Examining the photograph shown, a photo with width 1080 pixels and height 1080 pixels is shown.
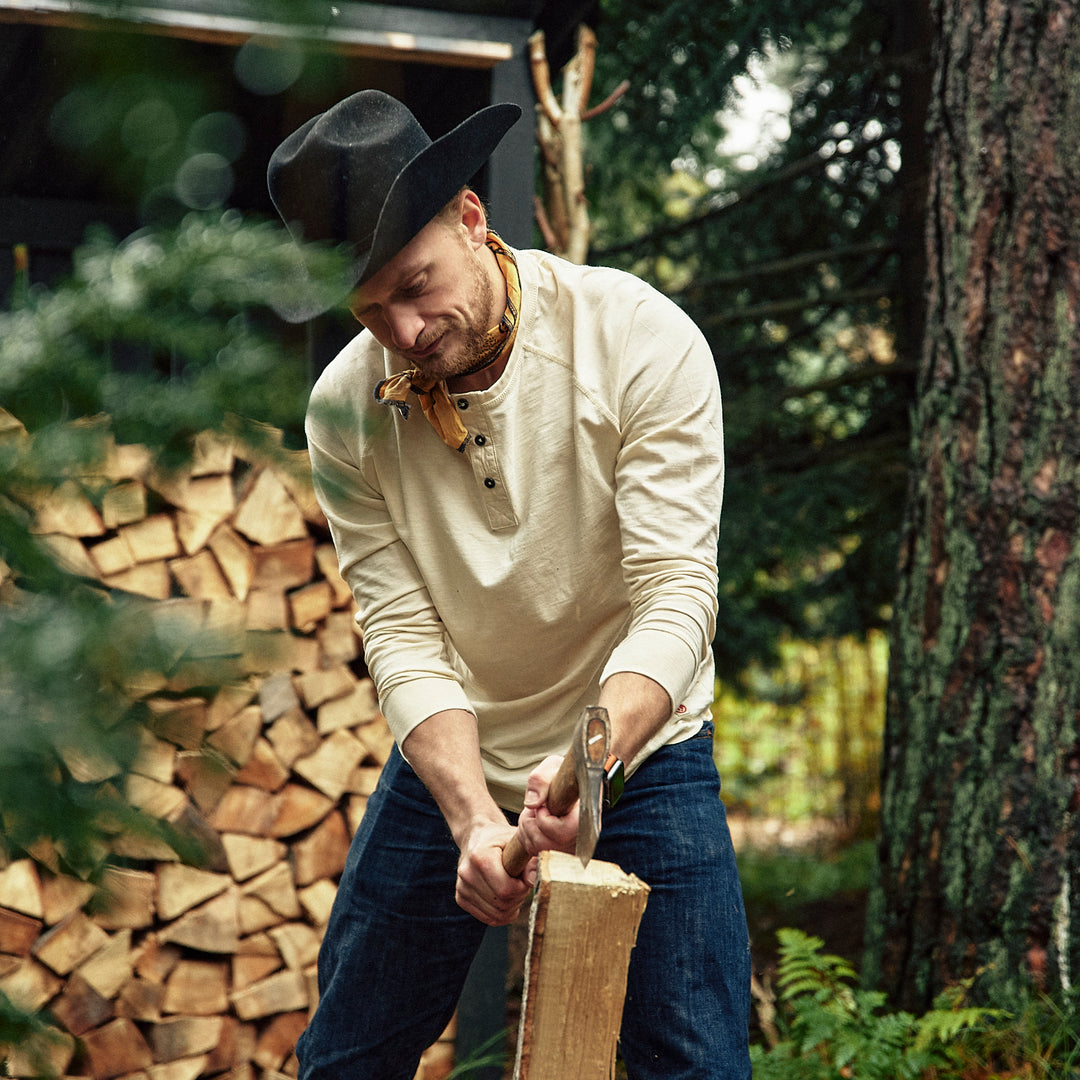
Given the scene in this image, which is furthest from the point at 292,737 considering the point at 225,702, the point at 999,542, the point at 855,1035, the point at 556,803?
the point at 225,702

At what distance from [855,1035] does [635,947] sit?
3.68ft

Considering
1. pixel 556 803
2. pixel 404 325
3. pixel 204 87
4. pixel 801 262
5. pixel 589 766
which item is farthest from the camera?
pixel 801 262

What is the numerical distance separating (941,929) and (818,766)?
394cm

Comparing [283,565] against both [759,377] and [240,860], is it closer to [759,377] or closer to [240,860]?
[240,860]

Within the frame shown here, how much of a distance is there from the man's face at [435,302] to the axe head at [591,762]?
28.8 inches

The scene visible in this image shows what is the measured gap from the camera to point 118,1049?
282 cm

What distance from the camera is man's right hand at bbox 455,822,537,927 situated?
1.59 m

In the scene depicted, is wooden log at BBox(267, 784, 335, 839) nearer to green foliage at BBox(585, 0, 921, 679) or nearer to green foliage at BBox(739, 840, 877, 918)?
green foliage at BBox(585, 0, 921, 679)

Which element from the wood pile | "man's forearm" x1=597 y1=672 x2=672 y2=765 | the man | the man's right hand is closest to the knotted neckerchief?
the man

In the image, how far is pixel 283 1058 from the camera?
9.91ft

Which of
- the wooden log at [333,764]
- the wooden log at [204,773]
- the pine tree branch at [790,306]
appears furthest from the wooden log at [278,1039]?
the pine tree branch at [790,306]

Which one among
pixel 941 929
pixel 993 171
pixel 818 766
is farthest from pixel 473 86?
pixel 818 766

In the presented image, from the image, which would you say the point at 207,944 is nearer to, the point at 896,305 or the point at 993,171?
the point at 993,171

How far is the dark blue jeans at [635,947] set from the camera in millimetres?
1734
